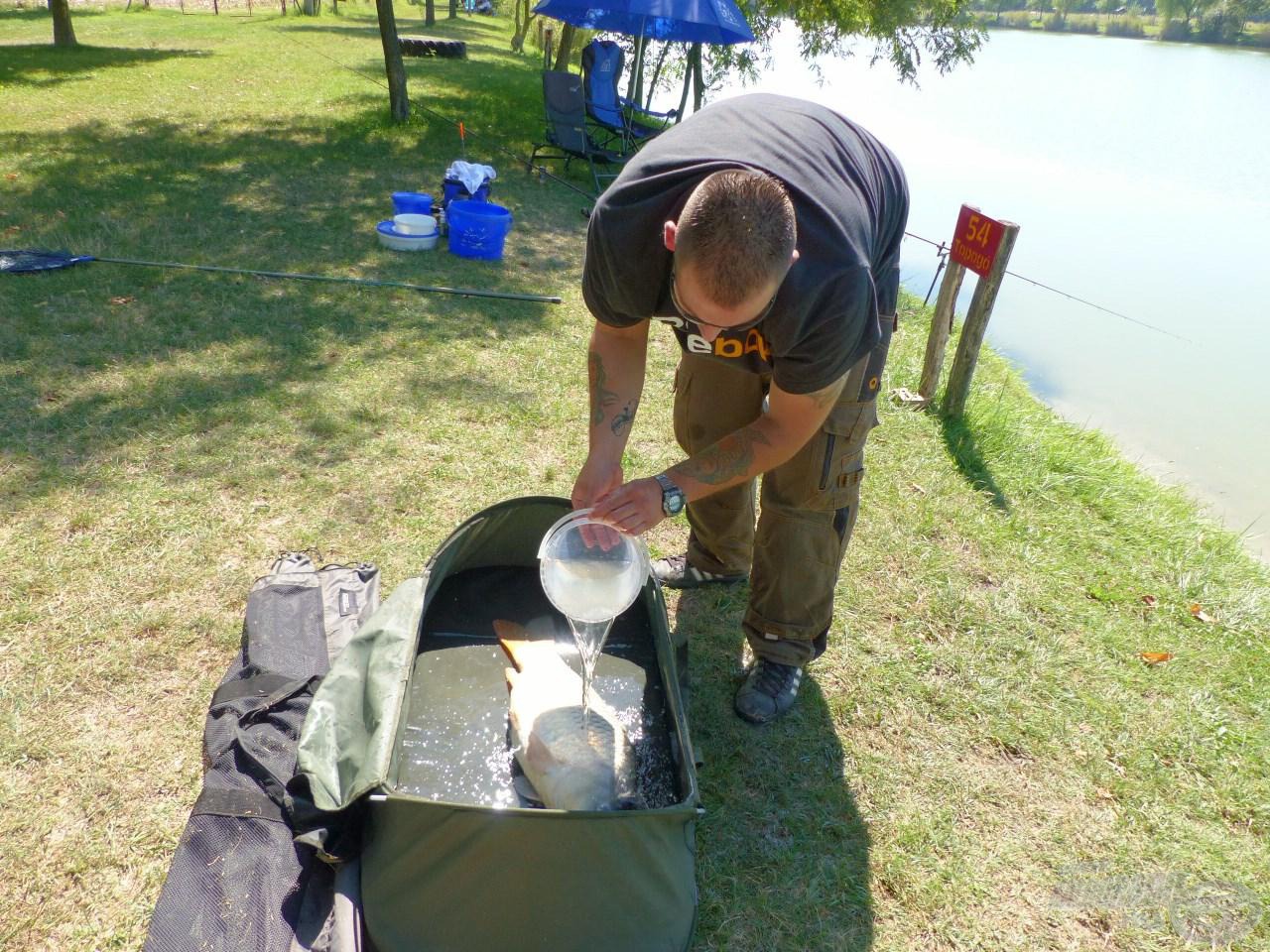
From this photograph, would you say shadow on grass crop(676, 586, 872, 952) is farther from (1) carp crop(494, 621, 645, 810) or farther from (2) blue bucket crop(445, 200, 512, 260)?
(2) blue bucket crop(445, 200, 512, 260)

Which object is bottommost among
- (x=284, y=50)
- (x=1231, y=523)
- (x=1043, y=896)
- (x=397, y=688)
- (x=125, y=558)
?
(x=1231, y=523)

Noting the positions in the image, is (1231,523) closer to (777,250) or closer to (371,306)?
(777,250)

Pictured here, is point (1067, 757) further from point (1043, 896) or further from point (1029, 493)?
point (1029, 493)

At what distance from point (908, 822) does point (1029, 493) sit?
2150 millimetres

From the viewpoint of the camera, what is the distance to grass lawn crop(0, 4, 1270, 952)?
204cm

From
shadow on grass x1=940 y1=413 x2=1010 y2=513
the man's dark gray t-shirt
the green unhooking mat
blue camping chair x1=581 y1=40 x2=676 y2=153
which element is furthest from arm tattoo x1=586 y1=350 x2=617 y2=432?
blue camping chair x1=581 y1=40 x2=676 y2=153

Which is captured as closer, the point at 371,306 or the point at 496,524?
the point at 496,524

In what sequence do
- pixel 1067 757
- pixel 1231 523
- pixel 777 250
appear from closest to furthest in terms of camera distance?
pixel 777 250 < pixel 1067 757 < pixel 1231 523

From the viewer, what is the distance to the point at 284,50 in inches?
594

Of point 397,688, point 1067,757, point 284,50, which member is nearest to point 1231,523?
point 1067,757

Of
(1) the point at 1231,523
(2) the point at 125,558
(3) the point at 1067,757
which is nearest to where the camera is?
(3) the point at 1067,757

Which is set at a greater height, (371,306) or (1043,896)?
(371,306)

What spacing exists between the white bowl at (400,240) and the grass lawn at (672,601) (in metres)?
0.22

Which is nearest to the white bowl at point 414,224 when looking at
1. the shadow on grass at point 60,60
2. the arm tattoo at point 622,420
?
the arm tattoo at point 622,420
